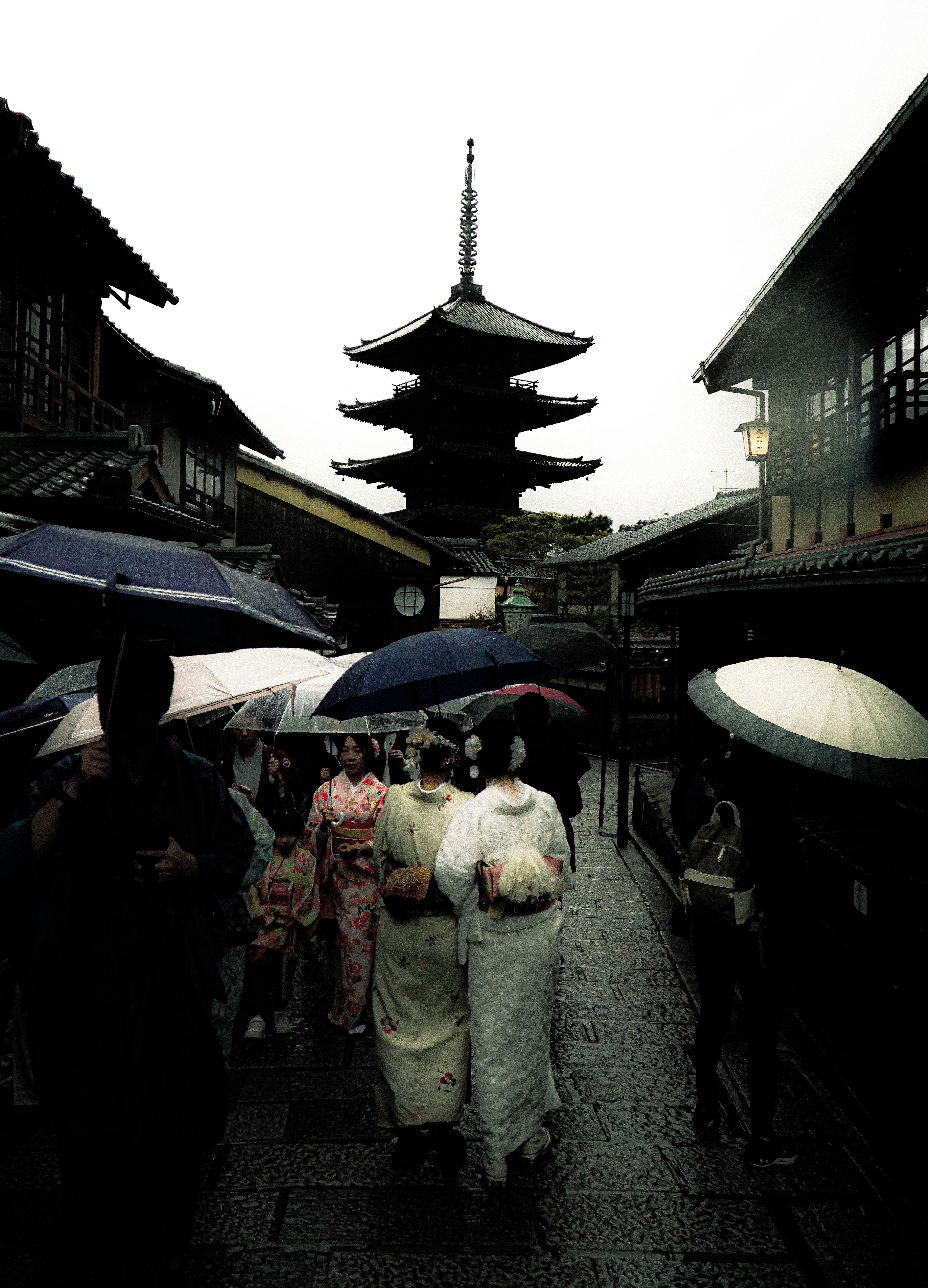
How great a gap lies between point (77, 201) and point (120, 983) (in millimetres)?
10491

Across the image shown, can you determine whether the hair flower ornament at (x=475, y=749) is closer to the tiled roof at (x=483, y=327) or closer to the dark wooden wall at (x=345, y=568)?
the dark wooden wall at (x=345, y=568)

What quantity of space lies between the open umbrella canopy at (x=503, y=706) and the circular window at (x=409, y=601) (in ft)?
51.9

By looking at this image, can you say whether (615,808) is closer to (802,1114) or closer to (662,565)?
(802,1114)

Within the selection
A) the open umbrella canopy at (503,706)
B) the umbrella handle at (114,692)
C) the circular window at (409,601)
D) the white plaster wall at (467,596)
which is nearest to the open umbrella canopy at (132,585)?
the umbrella handle at (114,692)

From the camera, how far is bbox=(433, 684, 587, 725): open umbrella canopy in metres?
8.95

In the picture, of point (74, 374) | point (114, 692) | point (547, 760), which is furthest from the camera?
point (74, 374)

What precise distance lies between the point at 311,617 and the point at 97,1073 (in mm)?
2331

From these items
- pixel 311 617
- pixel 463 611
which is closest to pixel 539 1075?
pixel 311 617

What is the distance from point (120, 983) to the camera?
8.75 ft

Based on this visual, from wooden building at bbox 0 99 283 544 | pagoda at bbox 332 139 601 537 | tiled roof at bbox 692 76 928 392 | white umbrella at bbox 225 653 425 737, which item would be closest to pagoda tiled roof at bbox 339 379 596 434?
pagoda at bbox 332 139 601 537

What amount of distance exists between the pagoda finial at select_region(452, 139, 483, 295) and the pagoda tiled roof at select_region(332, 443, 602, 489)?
29.1 feet

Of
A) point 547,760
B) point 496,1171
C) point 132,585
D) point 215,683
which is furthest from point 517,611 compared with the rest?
point 132,585

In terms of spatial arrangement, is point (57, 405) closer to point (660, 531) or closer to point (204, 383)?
point (204, 383)

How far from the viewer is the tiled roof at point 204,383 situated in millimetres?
15094
